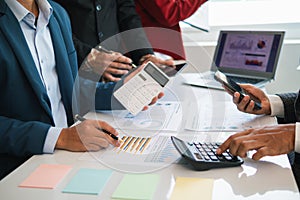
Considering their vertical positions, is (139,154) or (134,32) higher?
(134,32)

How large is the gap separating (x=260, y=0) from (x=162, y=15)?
792 millimetres

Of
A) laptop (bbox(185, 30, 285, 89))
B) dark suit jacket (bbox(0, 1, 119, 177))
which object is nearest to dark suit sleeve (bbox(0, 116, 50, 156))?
dark suit jacket (bbox(0, 1, 119, 177))

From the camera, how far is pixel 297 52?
2.14 meters

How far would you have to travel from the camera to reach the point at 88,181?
0.85m

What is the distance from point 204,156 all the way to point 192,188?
0.39 feet

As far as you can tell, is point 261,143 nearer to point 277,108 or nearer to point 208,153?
point 208,153

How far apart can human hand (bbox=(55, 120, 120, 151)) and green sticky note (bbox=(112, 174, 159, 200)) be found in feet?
0.56

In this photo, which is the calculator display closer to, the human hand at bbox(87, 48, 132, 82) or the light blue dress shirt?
the human hand at bbox(87, 48, 132, 82)

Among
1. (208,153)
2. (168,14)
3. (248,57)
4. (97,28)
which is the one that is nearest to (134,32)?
(97,28)

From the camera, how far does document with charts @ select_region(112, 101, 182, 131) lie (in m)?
1.17

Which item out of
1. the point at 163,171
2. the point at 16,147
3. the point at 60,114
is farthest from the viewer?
the point at 60,114

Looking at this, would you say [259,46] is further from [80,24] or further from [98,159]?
[98,159]

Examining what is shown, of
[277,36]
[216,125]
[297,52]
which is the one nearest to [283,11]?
[297,52]

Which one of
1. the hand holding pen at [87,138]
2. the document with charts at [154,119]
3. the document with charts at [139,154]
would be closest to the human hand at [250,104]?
the document with charts at [154,119]
